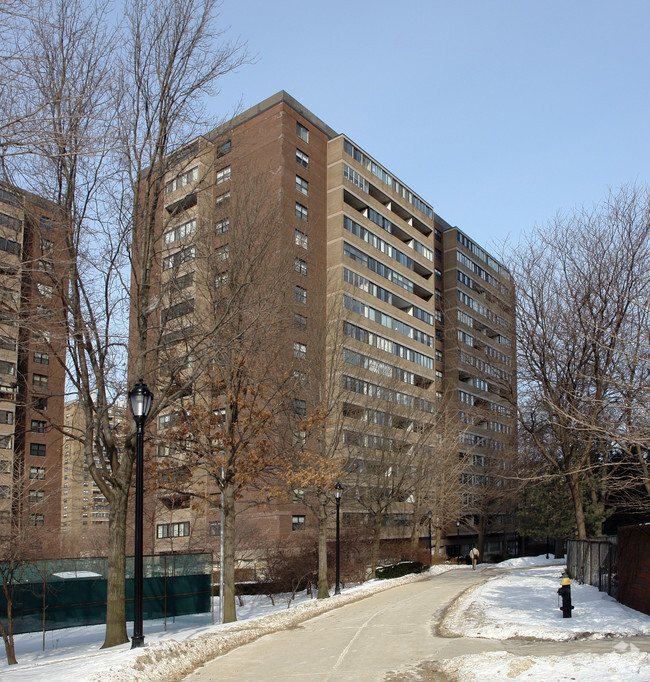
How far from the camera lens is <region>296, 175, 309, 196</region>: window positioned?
5756cm

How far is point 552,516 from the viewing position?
46719 millimetres

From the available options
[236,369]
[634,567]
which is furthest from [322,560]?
[634,567]

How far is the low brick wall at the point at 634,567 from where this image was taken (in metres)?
15.6

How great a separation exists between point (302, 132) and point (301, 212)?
744cm

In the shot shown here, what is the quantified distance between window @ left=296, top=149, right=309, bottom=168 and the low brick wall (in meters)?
46.1

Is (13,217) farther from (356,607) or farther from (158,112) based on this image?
(356,607)

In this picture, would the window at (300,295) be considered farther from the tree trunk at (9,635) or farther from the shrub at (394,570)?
the shrub at (394,570)

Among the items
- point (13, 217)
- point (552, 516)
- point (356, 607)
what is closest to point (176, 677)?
point (13, 217)

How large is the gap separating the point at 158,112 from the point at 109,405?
7.40 metres

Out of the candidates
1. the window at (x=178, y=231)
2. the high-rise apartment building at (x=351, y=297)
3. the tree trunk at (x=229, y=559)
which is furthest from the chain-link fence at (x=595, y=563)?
the window at (x=178, y=231)

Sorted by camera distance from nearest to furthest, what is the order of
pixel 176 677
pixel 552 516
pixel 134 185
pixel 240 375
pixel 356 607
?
pixel 176 677
pixel 134 185
pixel 240 375
pixel 356 607
pixel 552 516

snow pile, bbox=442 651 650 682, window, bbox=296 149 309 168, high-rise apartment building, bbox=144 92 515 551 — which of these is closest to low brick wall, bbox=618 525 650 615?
snow pile, bbox=442 651 650 682

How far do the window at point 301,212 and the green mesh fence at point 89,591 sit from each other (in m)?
38.3

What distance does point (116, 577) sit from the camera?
14484 mm
